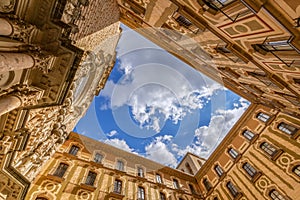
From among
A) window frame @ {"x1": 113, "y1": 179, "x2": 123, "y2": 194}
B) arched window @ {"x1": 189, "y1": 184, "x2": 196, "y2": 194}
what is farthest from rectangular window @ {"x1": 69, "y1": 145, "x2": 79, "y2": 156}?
arched window @ {"x1": 189, "y1": 184, "x2": 196, "y2": 194}

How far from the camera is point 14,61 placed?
17.3ft

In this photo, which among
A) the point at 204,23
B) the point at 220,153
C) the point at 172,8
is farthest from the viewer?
the point at 220,153

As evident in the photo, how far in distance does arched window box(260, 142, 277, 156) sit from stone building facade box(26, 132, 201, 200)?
8.01m

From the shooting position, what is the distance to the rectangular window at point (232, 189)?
15.6 m

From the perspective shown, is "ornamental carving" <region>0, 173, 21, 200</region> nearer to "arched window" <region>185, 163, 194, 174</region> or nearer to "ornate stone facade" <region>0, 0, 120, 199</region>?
"ornate stone facade" <region>0, 0, 120, 199</region>

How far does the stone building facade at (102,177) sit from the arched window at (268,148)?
26.3 ft

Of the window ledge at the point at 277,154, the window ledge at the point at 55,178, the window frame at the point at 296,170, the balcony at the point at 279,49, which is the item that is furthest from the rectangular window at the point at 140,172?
the balcony at the point at 279,49

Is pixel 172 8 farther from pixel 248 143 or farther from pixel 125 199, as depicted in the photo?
pixel 248 143

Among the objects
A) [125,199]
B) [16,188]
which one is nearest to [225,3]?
[16,188]

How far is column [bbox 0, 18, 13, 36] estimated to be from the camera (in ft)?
16.3

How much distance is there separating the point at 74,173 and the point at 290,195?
15.8m

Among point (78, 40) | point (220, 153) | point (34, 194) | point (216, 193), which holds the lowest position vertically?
point (34, 194)

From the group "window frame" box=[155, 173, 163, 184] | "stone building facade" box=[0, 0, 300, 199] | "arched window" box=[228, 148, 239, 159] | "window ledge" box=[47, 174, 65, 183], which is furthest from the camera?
"arched window" box=[228, 148, 239, 159]

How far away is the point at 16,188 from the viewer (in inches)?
286
